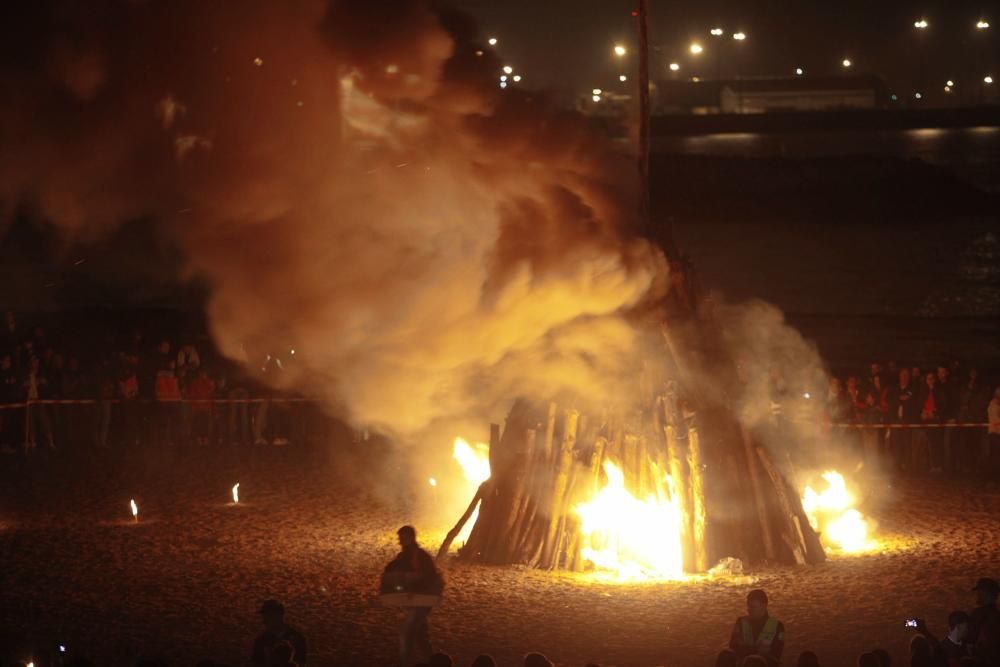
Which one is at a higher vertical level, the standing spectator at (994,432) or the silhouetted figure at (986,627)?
the standing spectator at (994,432)

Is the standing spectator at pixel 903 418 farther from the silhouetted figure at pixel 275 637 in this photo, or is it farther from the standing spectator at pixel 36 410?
the silhouetted figure at pixel 275 637

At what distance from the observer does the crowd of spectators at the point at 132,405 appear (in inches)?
825

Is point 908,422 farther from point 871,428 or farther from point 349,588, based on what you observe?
point 349,588

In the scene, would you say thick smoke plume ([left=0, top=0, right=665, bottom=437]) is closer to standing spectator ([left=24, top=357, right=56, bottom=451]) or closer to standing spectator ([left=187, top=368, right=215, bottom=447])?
standing spectator ([left=187, top=368, right=215, bottom=447])

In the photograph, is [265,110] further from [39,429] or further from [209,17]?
[39,429]

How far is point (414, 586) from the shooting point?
10.5m

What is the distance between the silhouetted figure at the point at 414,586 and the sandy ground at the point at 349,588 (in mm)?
689

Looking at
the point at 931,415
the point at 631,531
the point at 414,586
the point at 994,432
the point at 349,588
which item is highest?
the point at 931,415

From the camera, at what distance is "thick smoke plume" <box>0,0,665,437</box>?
13.2 m

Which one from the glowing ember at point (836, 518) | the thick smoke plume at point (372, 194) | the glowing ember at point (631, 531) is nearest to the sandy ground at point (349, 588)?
the glowing ember at point (836, 518)

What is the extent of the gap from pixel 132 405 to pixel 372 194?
8.26m

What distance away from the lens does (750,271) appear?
5175cm

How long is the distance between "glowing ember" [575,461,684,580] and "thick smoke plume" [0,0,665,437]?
1208mm

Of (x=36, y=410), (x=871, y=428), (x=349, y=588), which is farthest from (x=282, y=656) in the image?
(x=36, y=410)
